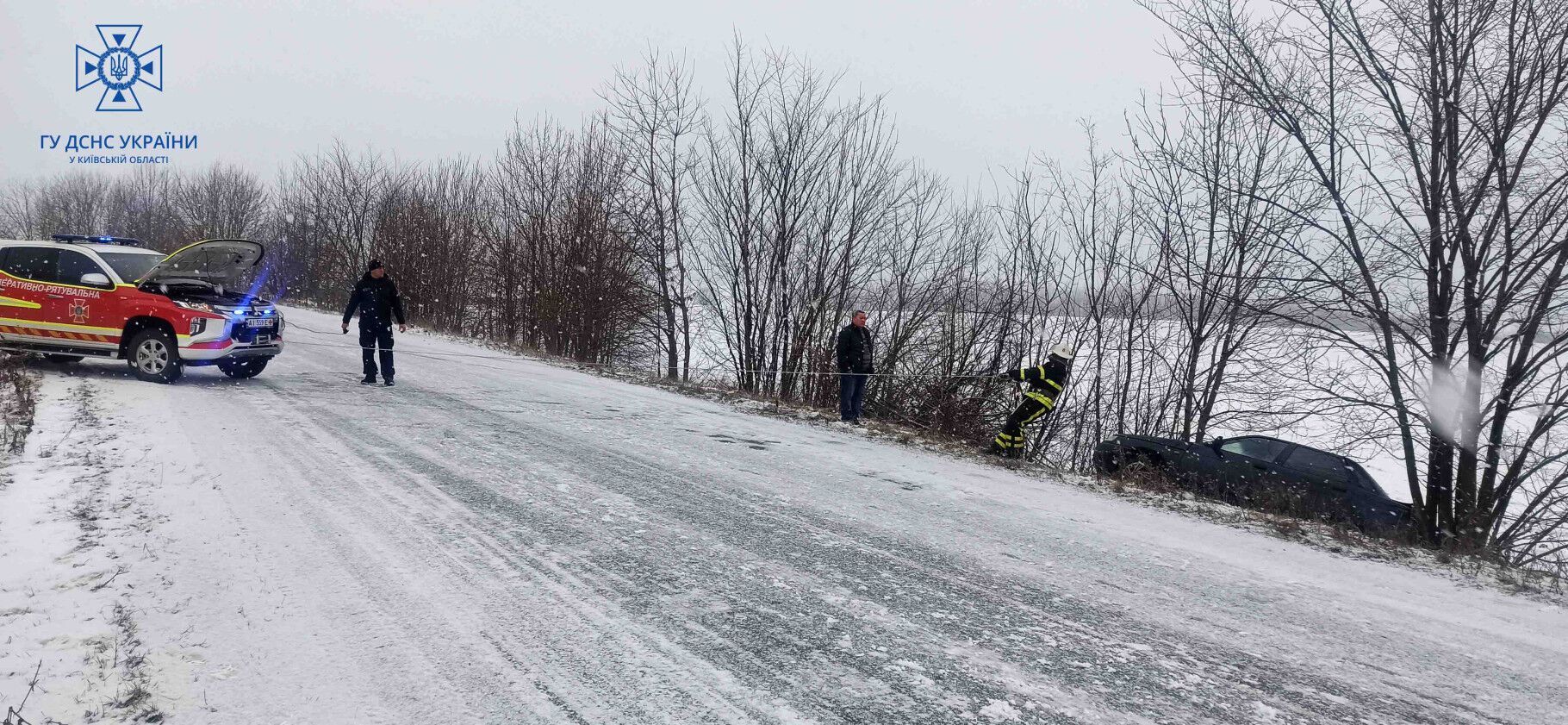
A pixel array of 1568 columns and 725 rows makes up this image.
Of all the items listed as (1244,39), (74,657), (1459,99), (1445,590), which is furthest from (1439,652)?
(1244,39)

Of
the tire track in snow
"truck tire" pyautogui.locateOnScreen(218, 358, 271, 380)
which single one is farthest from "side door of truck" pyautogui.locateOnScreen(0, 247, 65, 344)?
the tire track in snow

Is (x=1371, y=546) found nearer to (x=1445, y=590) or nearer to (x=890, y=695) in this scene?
(x=1445, y=590)

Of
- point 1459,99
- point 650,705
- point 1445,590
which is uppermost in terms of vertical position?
point 1459,99

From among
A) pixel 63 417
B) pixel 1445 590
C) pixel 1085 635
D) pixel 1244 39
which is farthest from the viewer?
pixel 1244 39

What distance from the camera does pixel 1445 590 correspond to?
194 inches

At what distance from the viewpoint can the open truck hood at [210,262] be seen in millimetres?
9953

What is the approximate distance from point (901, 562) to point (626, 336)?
22.1 m

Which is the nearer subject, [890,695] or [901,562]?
[890,695]

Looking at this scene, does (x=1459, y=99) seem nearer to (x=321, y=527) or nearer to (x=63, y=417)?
(x=321, y=527)

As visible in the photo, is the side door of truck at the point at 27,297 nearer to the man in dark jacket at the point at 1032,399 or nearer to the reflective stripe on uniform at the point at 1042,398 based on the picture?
the man in dark jacket at the point at 1032,399

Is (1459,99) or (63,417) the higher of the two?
(1459,99)

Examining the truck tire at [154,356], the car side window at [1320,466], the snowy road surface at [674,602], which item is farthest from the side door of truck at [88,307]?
the car side window at [1320,466]

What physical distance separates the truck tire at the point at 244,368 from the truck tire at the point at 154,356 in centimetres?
60

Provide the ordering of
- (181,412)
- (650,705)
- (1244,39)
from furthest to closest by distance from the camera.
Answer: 1. (1244,39)
2. (181,412)
3. (650,705)
